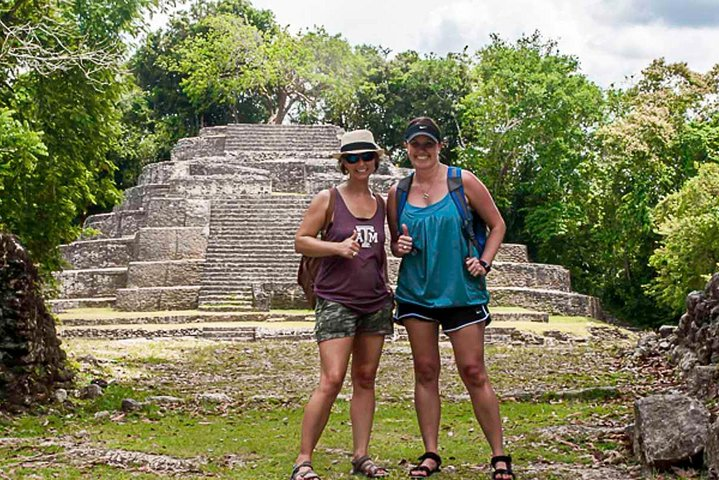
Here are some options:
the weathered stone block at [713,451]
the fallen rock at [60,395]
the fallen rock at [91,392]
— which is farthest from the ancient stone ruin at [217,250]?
the weathered stone block at [713,451]

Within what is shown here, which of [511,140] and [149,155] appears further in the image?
[149,155]

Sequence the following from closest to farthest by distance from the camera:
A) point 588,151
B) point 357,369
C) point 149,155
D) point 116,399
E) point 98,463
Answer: point 357,369, point 98,463, point 116,399, point 588,151, point 149,155

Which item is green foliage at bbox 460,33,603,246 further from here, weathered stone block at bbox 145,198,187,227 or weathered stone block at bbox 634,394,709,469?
weathered stone block at bbox 634,394,709,469

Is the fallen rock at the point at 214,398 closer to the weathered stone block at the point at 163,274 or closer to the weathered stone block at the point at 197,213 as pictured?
the weathered stone block at the point at 163,274

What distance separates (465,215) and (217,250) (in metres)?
18.1

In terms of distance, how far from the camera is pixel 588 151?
94.0ft

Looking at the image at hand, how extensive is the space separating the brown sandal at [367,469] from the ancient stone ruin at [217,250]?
1430 centimetres

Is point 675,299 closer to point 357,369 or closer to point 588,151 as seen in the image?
point 588,151

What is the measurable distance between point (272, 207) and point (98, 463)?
64.3 ft

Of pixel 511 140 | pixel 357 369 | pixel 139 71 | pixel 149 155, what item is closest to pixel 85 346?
pixel 357 369

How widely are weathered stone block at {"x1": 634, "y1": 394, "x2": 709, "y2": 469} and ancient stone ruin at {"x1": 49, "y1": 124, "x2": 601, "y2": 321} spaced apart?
47.4ft

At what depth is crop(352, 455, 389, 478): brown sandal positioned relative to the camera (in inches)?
191

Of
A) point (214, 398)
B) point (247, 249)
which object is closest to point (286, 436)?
point (214, 398)

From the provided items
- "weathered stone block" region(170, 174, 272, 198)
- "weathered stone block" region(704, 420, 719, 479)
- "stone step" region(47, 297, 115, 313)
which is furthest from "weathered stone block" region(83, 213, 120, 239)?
"weathered stone block" region(704, 420, 719, 479)
